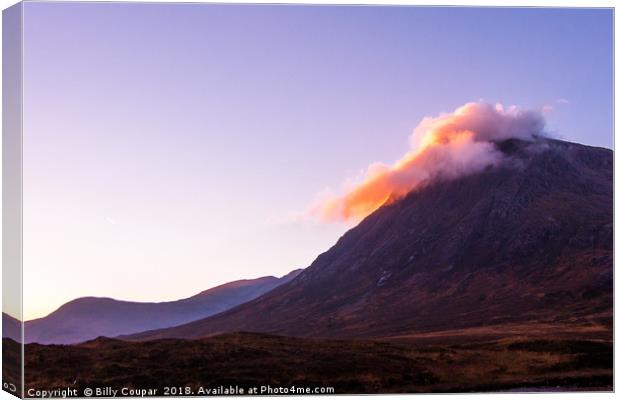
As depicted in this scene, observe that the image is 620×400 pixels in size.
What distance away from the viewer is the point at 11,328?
30.0m

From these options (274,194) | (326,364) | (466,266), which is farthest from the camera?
(466,266)

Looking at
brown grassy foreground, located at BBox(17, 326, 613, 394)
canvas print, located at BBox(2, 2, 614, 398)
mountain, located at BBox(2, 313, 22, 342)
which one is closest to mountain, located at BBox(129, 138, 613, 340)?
canvas print, located at BBox(2, 2, 614, 398)

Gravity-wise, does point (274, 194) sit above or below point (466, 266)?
above

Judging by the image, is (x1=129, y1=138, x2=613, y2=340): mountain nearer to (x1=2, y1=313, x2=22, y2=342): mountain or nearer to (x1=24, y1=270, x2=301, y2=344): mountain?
(x1=24, y1=270, x2=301, y2=344): mountain

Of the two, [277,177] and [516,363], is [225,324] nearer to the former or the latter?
[277,177]

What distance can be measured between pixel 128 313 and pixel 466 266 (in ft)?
31.3

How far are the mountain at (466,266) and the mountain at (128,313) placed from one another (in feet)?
1.03

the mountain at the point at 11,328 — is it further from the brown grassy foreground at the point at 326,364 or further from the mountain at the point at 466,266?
the mountain at the point at 466,266

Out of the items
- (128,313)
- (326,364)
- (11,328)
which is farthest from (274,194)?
(11,328)

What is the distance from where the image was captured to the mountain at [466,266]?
110 feet

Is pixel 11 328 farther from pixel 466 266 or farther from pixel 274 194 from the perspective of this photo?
pixel 466 266

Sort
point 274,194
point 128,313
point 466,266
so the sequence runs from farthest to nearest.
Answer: point 466,266 < point 274,194 < point 128,313

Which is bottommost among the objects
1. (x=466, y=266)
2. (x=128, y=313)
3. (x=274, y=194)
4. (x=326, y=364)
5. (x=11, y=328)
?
(x=326, y=364)

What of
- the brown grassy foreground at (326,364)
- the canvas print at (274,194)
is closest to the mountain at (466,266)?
the canvas print at (274,194)
